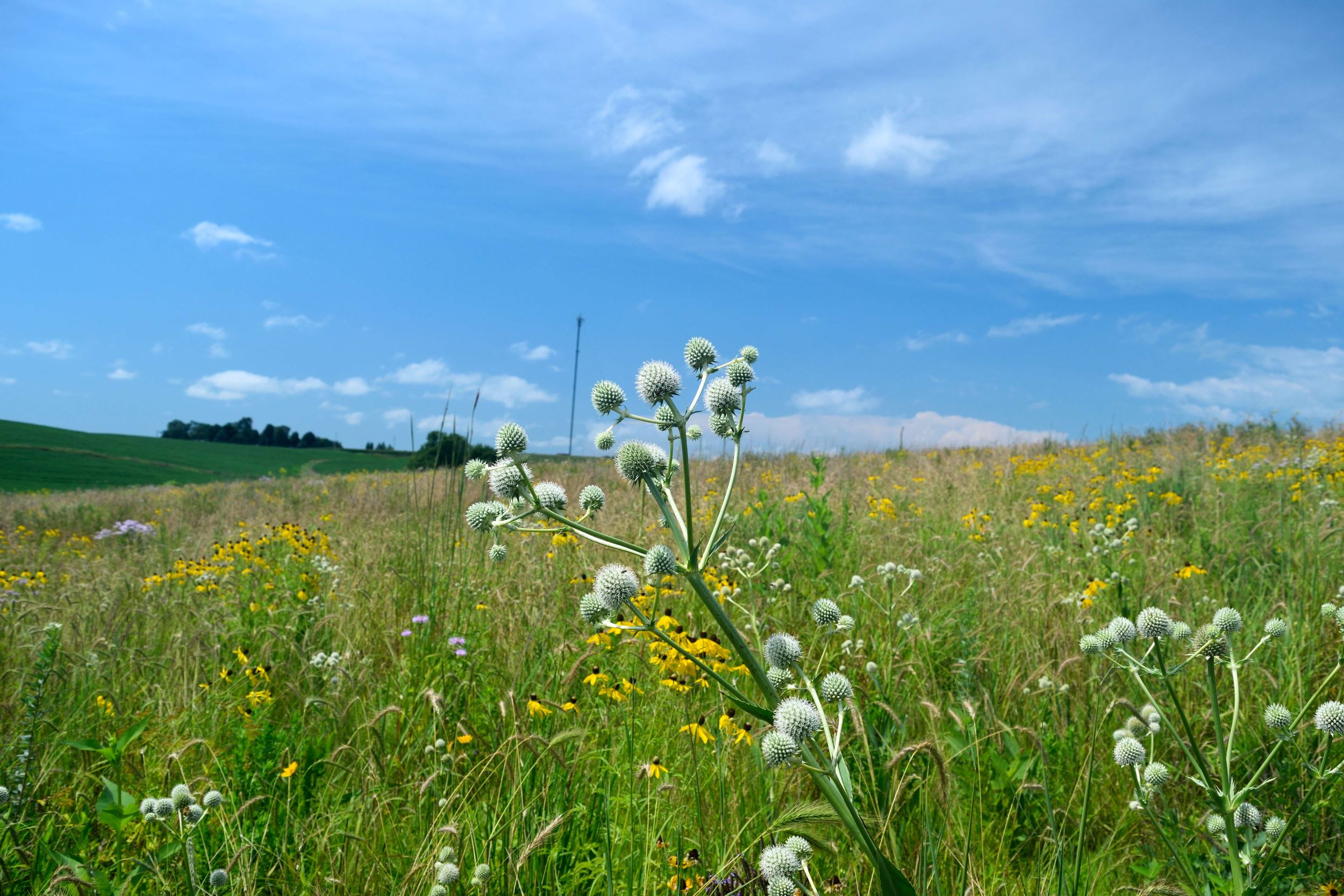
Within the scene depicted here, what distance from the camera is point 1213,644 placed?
212cm

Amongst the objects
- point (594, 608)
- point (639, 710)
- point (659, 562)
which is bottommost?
point (639, 710)

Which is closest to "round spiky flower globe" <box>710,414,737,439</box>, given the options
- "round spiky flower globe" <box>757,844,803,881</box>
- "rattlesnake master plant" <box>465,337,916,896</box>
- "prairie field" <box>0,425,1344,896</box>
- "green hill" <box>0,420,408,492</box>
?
"rattlesnake master plant" <box>465,337,916,896</box>

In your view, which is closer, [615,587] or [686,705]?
[615,587]

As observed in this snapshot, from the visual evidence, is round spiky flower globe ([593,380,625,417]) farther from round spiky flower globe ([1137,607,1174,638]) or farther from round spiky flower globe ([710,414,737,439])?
round spiky flower globe ([1137,607,1174,638])

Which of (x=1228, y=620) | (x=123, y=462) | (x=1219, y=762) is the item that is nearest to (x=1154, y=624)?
(x=1228, y=620)

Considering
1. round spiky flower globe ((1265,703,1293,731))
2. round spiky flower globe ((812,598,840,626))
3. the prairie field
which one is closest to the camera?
round spiky flower globe ((812,598,840,626))

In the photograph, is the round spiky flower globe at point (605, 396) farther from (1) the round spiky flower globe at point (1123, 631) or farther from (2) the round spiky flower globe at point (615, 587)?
(1) the round spiky flower globe at point (1123, 631)

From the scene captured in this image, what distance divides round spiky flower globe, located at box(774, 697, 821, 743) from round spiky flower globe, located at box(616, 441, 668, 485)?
55cm

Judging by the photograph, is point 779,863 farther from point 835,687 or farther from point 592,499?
point 592,499

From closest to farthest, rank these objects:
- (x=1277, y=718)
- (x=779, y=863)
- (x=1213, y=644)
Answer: (x=779, y=863) → (x=1213, y=644) → (x=1277, y=718)

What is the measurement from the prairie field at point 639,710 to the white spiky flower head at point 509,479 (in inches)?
15.9

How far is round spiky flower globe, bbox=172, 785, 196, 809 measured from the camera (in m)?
2.42

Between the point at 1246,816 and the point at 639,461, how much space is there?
7.01 ft

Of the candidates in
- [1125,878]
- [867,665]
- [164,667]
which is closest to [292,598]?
[164,667]
